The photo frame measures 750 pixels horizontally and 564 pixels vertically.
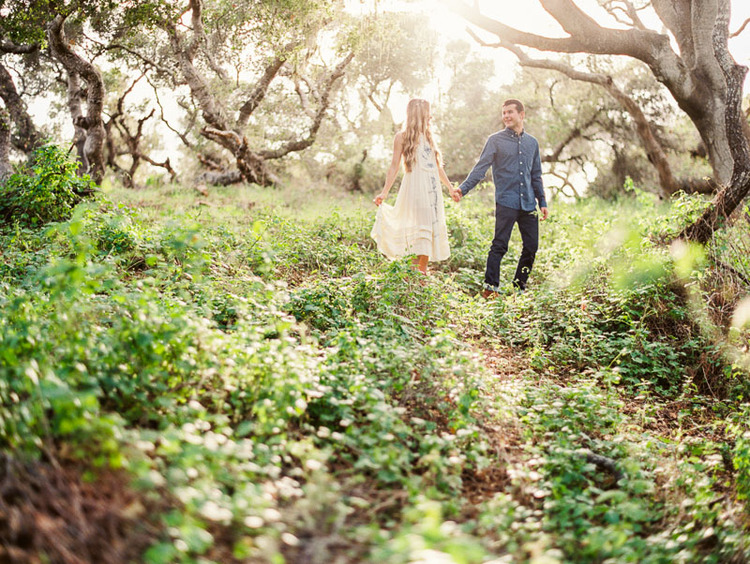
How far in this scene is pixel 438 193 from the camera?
6.96 meters

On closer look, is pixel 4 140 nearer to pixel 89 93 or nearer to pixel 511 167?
pixel 89 93

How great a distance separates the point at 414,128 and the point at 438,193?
798 mm

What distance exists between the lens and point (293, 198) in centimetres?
1429

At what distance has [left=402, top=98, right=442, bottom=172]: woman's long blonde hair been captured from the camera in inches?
265

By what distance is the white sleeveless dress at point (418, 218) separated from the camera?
22.4 ft

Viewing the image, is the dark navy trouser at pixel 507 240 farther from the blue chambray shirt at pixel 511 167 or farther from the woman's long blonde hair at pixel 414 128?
the woman's long blonde hair at pixel 414 128

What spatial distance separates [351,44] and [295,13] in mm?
1978

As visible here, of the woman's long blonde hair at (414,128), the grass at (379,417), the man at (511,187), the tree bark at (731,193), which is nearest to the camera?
the grass at (379,417)

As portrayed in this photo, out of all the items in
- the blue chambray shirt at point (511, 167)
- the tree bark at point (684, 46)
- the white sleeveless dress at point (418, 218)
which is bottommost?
the white sleeveless dress at point (418, 218)

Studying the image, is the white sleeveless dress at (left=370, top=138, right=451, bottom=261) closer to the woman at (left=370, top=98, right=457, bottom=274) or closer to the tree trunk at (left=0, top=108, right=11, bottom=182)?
the woman at (left=370, top=98, right=457, bottom=274)

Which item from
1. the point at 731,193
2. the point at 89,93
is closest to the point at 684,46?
the point at 731,193

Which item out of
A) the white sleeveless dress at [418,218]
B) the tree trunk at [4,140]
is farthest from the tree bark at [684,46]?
the tree trunk at [4,140]

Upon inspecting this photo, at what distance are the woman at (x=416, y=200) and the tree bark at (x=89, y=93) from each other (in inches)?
275

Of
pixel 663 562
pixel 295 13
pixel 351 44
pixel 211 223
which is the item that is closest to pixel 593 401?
pixel 663 562
